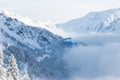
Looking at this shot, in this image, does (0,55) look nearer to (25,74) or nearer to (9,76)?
(9,76)

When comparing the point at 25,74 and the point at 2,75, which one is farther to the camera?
the point at 25,74

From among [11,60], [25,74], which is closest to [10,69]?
[11,60]

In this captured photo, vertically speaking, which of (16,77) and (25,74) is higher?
(25,74)

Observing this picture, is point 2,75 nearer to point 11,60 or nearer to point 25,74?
point 11,60

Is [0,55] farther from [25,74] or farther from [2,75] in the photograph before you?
[25,74]

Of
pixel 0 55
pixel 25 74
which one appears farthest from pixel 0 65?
pixel 25 74

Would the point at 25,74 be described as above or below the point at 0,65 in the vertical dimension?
above

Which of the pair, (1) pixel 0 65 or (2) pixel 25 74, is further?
(2) pixel 25 74
